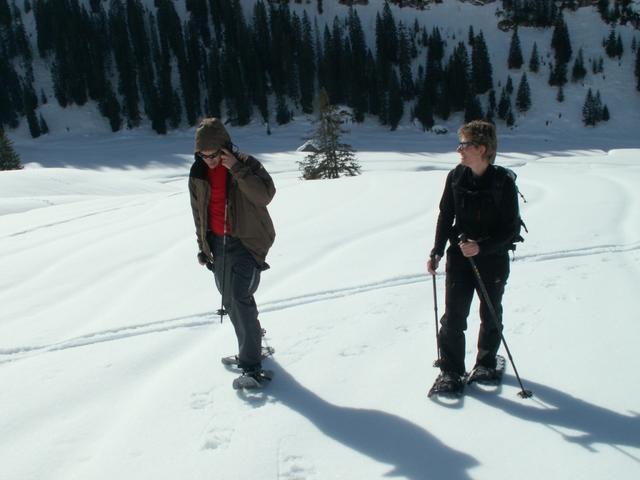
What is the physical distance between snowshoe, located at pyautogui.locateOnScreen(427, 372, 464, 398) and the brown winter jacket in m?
1.49

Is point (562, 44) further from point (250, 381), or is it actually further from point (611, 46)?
point (250, 381)

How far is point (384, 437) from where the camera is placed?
3221mm

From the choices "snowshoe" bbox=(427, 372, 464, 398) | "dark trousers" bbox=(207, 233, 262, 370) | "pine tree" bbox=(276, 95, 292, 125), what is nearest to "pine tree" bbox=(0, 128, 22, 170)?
"pine tree" bbox=(276, 95, 292, 125)

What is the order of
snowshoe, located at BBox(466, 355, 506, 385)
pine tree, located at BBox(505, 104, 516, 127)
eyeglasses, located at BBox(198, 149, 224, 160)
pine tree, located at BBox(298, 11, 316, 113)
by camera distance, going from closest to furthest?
1. eyeglasses, located at BBox(198, 149, 224, 160)
2. snowshoe, located at BBox(466, 355, 506, 385)
3. pine tree, located at BBox(505, 104, 516, 127)
4. pine tree, located at BBox(298, 11, 316, 113)

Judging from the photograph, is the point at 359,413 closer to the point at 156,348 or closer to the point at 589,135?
the point at 156,348

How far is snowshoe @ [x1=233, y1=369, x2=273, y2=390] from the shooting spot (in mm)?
3732

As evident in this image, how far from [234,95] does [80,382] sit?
7263cm

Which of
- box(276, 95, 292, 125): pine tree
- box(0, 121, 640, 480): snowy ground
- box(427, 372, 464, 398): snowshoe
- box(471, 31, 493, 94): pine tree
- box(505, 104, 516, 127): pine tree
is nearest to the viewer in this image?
box(0, 121, 640, 480): snowy ground

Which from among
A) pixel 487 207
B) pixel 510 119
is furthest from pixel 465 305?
pixel 510 119

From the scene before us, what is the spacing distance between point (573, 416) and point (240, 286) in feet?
7.66

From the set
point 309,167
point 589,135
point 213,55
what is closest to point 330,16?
point 213,55

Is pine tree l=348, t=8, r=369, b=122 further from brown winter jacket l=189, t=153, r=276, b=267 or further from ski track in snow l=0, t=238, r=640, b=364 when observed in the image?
brown winter jacket l=189, t=153, r=276, b=267

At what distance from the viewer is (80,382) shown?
396cm

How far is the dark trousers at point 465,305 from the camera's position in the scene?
11.2 ft
